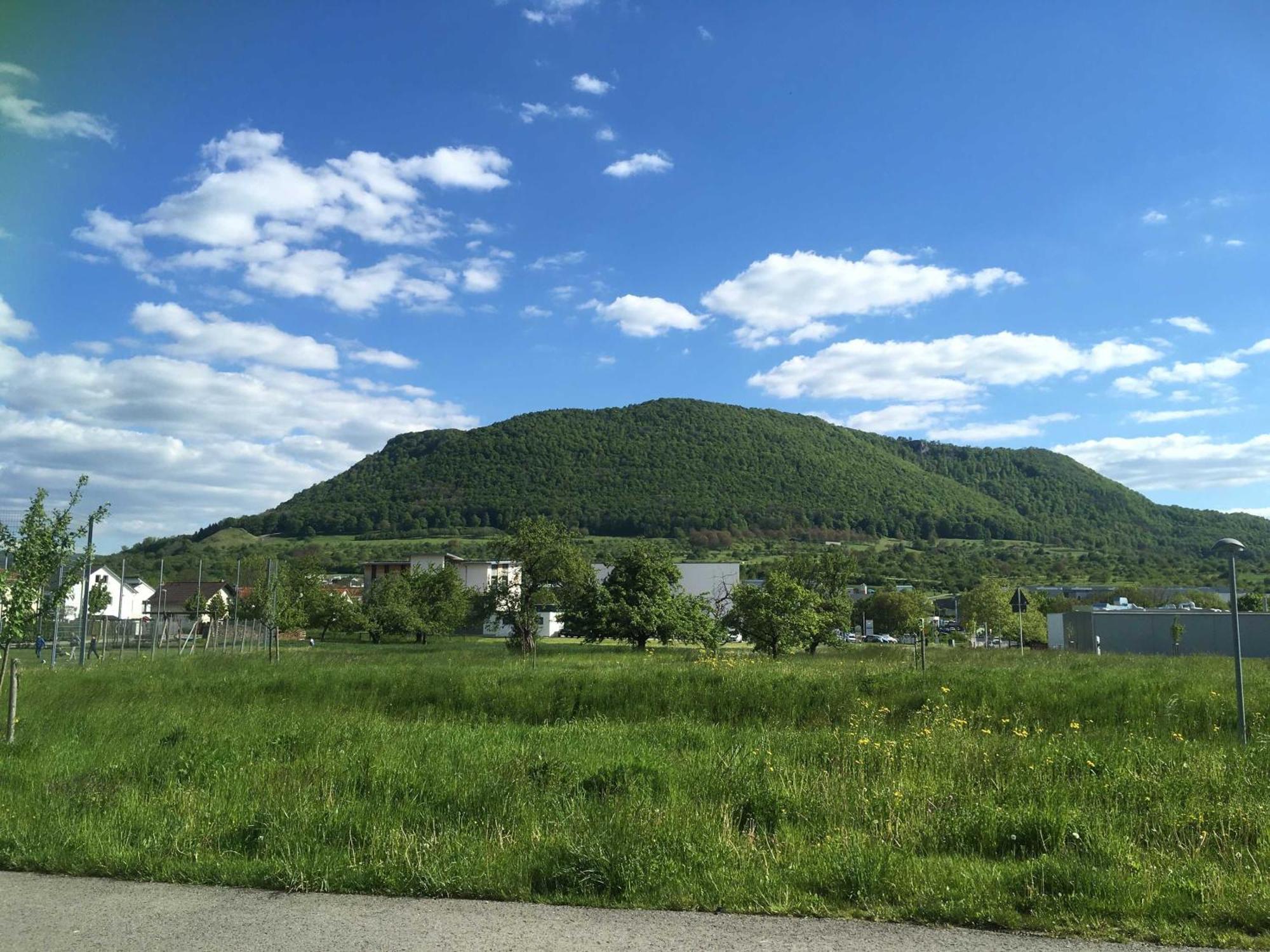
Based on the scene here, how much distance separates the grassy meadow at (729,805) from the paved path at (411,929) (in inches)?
9.0

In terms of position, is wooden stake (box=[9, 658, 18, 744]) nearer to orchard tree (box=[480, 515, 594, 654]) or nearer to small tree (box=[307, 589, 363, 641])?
orchard tree (box=[480, 515, 594, 654])

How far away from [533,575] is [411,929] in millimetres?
41628

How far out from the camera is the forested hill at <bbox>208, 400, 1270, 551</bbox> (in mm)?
168375

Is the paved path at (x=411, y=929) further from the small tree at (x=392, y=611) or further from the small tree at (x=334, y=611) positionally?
the small tree at (x=334, y=611)

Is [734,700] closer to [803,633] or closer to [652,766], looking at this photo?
[652,766]

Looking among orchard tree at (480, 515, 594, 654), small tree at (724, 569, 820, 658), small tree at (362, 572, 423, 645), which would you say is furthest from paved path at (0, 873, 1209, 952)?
small tree at (362, 572, 423, 645)

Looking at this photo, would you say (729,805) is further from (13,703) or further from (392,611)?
(392,611)

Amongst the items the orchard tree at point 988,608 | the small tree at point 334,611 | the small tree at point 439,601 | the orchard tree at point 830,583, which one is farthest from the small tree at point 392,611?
the orchard tree at point 988,608

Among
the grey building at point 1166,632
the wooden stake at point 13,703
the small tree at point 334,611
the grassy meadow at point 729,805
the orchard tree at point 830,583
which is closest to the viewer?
the grassy meadow at point 729,805

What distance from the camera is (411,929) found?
208 inches

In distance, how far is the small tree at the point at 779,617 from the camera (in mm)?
37812

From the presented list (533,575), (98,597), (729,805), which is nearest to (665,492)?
(533,575)

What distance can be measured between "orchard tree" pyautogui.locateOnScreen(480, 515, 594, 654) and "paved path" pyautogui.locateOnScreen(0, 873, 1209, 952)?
129 ft

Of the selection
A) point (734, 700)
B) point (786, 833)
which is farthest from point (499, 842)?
point (734, 700)
